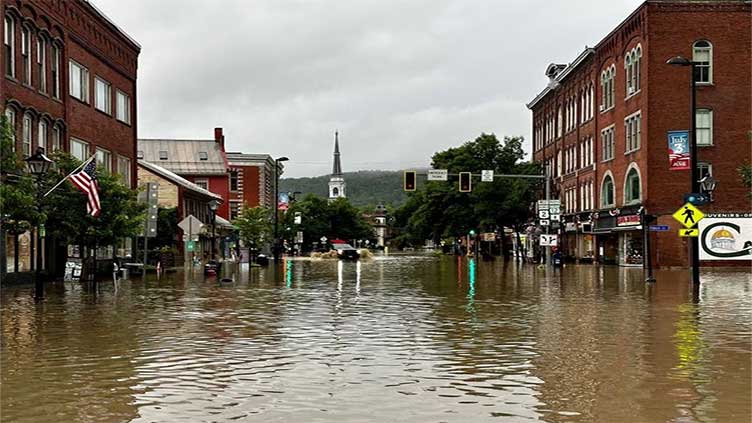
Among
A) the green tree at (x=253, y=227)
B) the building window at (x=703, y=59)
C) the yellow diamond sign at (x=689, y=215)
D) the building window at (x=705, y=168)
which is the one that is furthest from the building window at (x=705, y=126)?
the green tree at (x=253, y=227)

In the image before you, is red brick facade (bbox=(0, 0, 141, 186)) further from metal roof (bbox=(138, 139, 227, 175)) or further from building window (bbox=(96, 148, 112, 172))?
metal roof (bbox=(138, 139, 227, 175))

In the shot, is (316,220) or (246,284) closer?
(246,284)

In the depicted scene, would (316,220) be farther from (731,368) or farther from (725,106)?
(731,368)

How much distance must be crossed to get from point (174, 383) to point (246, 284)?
83.5 feet

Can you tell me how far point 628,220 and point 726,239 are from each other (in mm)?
8007

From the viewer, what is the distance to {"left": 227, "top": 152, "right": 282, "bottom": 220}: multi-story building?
360ft

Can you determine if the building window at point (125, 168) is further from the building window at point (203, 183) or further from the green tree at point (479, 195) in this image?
the building window at point (203, 183)

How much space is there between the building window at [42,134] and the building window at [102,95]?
7.75 meters

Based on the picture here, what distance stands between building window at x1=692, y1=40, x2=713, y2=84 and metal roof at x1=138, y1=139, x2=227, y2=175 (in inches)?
2287

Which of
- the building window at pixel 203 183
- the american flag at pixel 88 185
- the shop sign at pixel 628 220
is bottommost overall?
the shop sign at pixel 628 220

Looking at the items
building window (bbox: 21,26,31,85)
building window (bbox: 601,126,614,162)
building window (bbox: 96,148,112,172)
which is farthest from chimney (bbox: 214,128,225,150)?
building window (bbox: 21,26,31,85)

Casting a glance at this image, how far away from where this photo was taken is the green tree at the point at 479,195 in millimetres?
83812

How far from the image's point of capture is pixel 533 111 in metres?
100

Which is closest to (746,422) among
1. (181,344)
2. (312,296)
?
(181,344)
